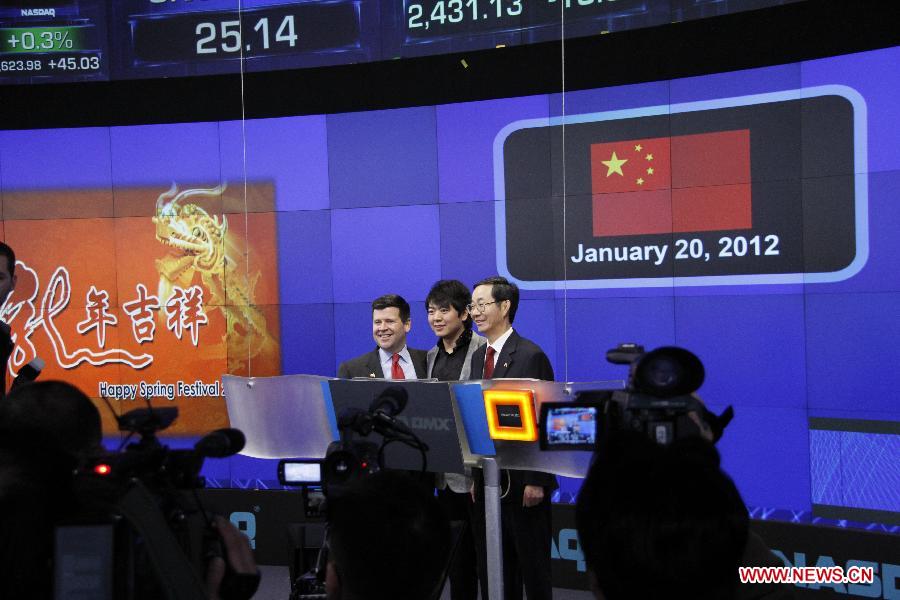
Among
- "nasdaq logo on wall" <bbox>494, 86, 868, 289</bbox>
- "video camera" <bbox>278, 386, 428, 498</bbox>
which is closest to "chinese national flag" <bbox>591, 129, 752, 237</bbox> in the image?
"nasdaq logo on wall" <bbox>494, 86, 868, 289</bbox>

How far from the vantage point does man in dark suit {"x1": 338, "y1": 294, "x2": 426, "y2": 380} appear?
13.6ft

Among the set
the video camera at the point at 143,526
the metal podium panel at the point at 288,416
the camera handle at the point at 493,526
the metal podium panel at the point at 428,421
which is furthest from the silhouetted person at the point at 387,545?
the metal podium panel at the point at 288,416

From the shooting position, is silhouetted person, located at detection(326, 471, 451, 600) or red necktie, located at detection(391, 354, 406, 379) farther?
red necktie, located at detection(391, 354, 406, 379)

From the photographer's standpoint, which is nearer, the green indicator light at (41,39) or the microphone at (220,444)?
the microphone at (220,444)

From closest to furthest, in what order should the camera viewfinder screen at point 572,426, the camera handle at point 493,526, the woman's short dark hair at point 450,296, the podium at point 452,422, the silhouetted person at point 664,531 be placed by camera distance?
the silhouetted person at point 664,531 → the camera viewfinder screen at point 572,426 → the podium at point 452,422 → the camera handle at point 493,526 → the woman's short dark hair at point 450,296

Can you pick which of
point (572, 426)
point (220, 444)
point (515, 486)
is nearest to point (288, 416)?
point (515, 486)

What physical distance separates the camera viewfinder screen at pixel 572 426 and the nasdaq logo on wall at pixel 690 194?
214cm

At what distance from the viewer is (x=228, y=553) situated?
66.6 inches

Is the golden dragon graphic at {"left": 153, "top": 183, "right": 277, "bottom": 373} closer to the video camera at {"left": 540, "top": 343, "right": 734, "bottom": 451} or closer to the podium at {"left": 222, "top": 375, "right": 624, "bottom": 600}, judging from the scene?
the podium at {"left": 222, "top": 375, "right": 624, "bottom": 600}

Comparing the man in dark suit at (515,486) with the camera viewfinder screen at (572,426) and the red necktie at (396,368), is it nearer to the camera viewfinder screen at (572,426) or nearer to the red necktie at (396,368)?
the red necktie at (396,368)

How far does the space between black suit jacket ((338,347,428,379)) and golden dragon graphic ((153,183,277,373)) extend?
1398 millimetres

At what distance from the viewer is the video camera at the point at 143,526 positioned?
136 centimetres

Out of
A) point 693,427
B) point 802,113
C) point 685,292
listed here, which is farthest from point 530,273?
point 693,427

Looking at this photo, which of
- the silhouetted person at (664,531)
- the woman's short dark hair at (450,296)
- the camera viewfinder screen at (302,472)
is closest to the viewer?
the silhouetted person at (664,531)
